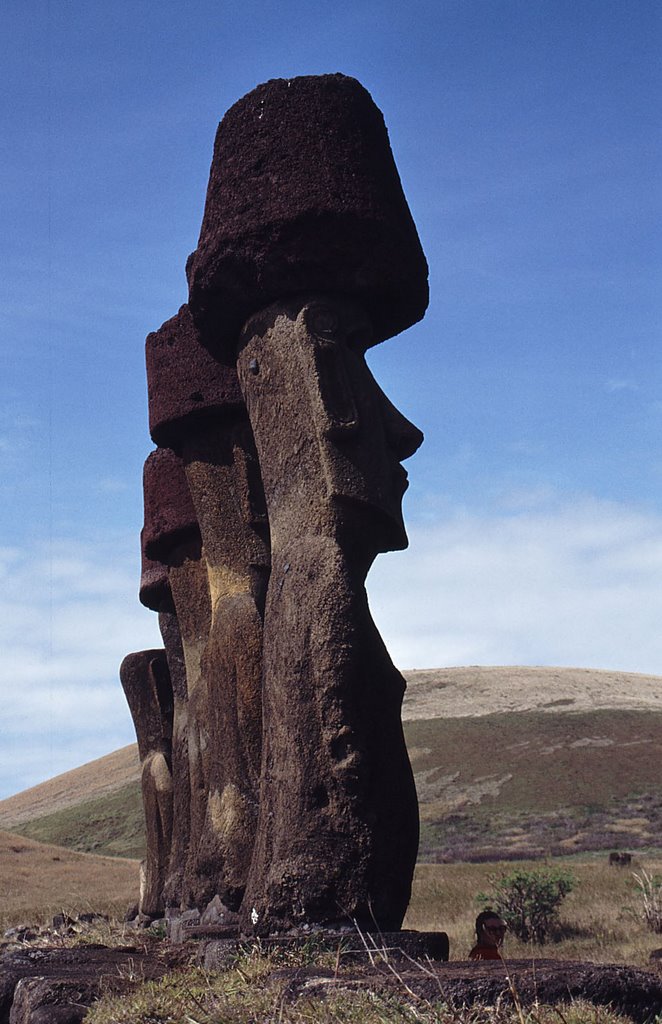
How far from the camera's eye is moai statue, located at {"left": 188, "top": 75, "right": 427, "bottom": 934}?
5309 mm

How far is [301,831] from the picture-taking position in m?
5.28

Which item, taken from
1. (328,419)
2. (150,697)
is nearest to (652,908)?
(150,697)

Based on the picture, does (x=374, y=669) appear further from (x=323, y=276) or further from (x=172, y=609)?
(x=172, y=609)

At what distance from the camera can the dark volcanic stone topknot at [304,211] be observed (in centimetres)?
636

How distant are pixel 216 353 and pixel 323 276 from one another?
1097mm

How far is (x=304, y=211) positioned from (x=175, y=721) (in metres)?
5.87

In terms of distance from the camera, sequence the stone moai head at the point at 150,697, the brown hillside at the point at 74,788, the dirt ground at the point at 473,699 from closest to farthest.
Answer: the stone moai head at the point at 150,697, the dirt ground at the point at 473,699, the brown hillside at the point at 74,788

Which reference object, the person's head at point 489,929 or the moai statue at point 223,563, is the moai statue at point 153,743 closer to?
the moai statue at point 223,563

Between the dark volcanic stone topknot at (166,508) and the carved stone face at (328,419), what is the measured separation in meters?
3.36


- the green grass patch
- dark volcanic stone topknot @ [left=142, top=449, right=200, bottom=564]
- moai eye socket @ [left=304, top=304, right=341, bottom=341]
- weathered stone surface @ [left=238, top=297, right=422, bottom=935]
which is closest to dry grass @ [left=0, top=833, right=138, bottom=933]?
dark volcanic stone topknot @ [left=142, top=449, right=200, bottom=564]

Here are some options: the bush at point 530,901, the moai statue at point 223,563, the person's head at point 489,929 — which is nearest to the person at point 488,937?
the person's head at point 489,929

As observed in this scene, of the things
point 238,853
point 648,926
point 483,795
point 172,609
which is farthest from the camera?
point 483,795

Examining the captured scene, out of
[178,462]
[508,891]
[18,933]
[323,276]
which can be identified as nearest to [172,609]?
[178,462]

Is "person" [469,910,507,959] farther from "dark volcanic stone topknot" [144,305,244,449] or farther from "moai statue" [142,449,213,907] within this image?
"dark volcanic stone topknot" [144,305,244,449]
